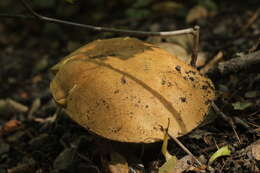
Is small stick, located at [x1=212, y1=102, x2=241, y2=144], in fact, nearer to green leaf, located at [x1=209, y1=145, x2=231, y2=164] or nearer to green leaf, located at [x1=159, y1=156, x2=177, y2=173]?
green leaf, located at [x1=209, y1=145, x2=231, y2=164]

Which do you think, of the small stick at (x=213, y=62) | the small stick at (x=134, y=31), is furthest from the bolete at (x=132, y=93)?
the small stick at (x=213, y=62)

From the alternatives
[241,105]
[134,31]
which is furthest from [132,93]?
[241,105]

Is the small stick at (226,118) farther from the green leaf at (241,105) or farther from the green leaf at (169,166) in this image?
the green leaf at (169,166)

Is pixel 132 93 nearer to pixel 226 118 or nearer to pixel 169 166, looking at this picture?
pixel 169 166

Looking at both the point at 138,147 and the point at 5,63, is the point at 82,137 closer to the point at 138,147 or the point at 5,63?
the point at 138,147

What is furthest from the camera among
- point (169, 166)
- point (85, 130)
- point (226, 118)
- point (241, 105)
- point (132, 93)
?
point (85, 130)

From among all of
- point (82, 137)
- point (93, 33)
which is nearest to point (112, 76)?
point (82, 137)
